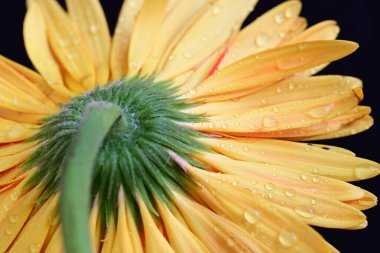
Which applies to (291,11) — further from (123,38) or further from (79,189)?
(79,189)

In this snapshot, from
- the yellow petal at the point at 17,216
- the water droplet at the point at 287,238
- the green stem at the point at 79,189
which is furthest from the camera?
the yellow petal at the point at 17,216

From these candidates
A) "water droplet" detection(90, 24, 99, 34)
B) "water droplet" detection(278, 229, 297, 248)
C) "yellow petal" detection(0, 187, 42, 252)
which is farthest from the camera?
"water droplet" detection(90, 24, 99, 34)

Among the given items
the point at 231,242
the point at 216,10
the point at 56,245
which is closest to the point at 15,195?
the point at 56,245

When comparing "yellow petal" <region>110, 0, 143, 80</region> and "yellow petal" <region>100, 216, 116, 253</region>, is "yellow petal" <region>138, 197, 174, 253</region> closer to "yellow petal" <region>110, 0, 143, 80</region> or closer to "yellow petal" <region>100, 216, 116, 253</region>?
"yellow petal" <region>100, 216, 116, 253</region>

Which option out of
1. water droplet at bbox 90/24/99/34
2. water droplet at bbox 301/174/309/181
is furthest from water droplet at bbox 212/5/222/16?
water droplet at bbox 301/174/309/181

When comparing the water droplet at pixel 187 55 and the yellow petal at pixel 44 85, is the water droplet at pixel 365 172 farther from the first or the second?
the yellow petal at pixel 44 85

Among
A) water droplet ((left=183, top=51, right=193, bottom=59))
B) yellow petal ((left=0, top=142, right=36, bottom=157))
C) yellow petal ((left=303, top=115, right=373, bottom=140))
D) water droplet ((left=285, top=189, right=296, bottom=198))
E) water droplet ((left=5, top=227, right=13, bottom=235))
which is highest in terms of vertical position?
water droplet ((left=183, top=51, right=193, bottom=59))

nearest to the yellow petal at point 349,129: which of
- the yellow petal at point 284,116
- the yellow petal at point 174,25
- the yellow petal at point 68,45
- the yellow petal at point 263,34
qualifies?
the yellow petal at point 284,116
